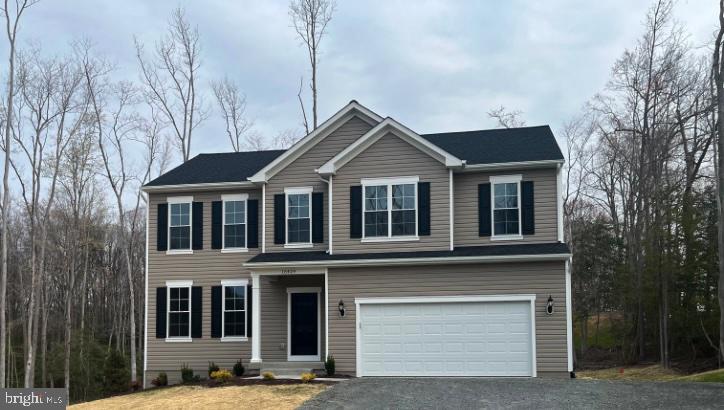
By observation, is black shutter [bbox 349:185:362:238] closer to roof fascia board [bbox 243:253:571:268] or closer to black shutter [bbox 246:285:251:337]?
roof fascia board [bbox 243:253:571:268]

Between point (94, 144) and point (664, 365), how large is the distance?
27.9 metres

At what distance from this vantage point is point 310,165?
22.4 metres

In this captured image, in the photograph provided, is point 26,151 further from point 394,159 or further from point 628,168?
point 628,168

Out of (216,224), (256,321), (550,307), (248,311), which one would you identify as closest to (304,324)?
(256,321)

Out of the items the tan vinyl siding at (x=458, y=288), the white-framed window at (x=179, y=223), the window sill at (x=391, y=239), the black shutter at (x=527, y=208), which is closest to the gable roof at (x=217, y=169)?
the white-framed window at (x=179, y=223)

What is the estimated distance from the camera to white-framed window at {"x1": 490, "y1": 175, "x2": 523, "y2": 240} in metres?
20.7

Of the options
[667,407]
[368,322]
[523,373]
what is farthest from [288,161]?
[667,407]

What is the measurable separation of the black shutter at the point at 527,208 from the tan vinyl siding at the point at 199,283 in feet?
26.0

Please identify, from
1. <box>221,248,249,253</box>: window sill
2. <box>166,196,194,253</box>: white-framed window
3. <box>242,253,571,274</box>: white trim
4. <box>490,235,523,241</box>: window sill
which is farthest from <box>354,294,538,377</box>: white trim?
<box>166,196,194,253</box>: white-framed window

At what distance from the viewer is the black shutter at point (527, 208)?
2044cm

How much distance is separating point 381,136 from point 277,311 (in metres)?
5.98

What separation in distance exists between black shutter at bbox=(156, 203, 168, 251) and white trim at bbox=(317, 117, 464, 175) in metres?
5.77

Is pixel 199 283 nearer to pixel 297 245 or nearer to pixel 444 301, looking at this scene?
pixel 297 245

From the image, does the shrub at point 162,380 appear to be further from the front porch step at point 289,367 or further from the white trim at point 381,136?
the white trim at point 381,136
